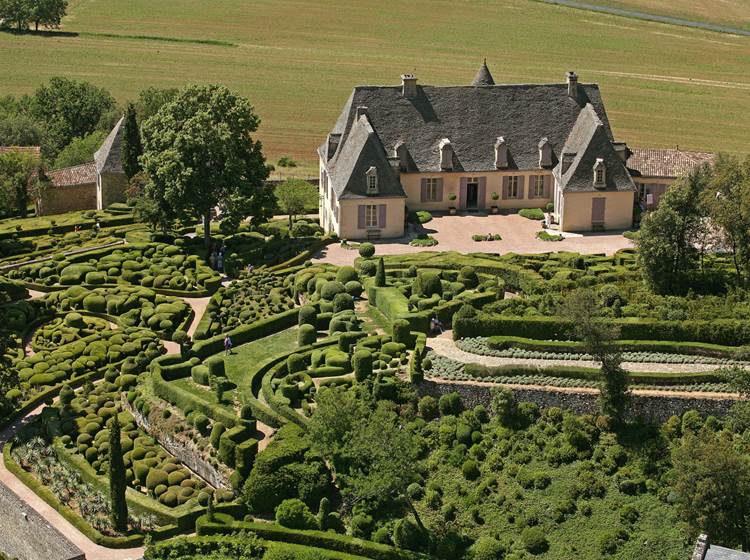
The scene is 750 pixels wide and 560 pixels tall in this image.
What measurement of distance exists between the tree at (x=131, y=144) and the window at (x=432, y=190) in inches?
902

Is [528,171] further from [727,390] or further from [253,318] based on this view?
[727,390]

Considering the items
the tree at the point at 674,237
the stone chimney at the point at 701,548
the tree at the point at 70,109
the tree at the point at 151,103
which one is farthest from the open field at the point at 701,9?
the stone chimney at the point at 701,548

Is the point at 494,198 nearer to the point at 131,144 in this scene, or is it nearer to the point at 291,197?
the point at 291,197

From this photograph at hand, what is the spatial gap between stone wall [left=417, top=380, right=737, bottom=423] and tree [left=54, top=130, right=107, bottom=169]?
5985 cm

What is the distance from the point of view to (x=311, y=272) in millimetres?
90812

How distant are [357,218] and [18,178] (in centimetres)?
2923

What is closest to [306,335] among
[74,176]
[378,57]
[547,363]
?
[547,363]

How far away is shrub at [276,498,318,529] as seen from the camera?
6488 centimetres

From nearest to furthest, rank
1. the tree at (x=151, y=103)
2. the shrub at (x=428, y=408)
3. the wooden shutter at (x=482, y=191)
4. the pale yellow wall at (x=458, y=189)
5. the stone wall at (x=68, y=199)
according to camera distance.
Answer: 1. the shrub at (x=428, y=408)
2. the pale yellow wall at (x=458, y=189)
3. the wooden shutter at (x=482, y=191)
4. the stone wall at (x=68, y=199)
5. the tree at (x=151, y=103)

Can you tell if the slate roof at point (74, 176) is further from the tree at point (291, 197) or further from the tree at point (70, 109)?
the tree at point (291, 197)

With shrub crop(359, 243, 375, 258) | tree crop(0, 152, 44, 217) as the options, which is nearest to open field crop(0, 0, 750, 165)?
tree crop(0, 152, 44, 217)

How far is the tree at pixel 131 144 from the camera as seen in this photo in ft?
357

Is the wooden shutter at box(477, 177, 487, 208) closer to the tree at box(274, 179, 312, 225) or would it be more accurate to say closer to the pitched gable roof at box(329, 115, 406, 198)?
the pitched gable roof at box(329, 115, 406, 198)

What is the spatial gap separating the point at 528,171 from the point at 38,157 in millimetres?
40149
